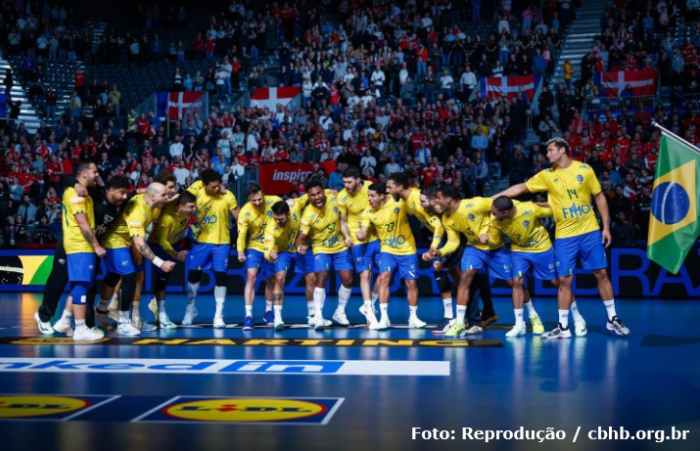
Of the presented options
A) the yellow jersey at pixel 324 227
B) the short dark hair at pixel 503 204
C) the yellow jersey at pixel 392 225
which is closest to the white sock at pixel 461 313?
the yellow jersey at pixel 392 225

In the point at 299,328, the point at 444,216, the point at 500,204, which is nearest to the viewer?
the point at 500,204

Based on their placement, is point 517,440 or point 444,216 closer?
point 517,440

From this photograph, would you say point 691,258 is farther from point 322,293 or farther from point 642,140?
point 322,293

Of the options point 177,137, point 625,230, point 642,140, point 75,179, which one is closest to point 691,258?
point 625,230

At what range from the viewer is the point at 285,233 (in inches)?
511

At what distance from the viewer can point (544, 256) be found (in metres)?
11.6

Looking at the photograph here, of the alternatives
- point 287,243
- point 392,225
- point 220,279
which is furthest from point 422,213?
point 220,279

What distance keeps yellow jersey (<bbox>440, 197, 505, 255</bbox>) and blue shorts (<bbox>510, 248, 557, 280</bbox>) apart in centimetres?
41

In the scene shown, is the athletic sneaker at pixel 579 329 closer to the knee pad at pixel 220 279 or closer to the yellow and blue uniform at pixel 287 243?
the yellow and blue uniform at pixel 287 243

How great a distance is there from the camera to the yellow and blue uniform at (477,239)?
11.7 metres

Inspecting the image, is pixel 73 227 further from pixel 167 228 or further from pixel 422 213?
pixel 422 213

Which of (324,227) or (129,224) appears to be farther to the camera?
(324,227)

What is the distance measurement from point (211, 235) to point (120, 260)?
1.81m

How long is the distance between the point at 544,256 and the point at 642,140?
415 inches
